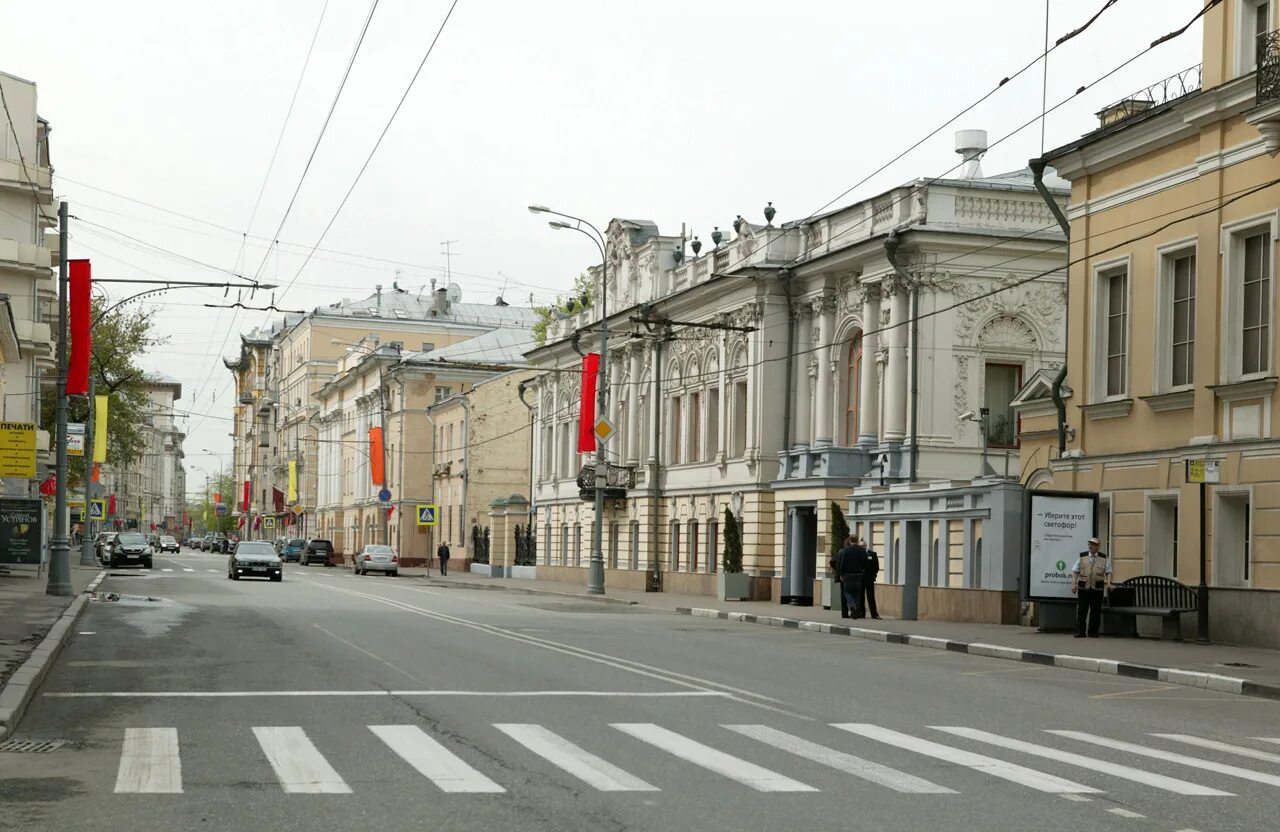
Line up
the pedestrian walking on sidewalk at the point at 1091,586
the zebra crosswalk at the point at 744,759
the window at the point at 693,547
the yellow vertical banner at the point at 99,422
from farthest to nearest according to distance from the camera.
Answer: the yellow vertical banner at the point at 99,422 → the window at the point at 693,547 → the pedestrian walking on sidewalk at the point at 1091,586 → the zebra crosswalk at the point at 744,759

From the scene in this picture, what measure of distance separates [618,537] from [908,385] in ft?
62.4

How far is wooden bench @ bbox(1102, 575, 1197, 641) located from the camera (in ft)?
83.1

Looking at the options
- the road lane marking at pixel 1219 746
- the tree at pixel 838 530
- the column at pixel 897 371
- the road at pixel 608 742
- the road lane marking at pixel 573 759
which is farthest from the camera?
the column at pixel 897 371

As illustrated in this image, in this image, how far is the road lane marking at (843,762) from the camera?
10008 mm

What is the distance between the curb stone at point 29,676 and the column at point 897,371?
20847mm

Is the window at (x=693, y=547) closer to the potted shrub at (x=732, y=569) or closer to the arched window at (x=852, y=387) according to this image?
the potted shrub at (x=732, y=569)

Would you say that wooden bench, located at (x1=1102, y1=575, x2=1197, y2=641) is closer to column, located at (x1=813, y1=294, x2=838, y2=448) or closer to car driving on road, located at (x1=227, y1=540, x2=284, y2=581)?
column, located at (x1=813, y1=294, x2=838, y2=448)

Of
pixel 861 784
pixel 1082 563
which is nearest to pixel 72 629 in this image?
pixel 1082 563

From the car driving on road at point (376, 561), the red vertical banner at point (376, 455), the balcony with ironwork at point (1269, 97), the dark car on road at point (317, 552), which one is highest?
the balcony with ironwork at point (1269, 97)

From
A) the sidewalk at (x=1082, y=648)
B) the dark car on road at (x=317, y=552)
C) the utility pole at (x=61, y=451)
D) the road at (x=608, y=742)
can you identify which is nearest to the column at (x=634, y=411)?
the sidewalk at (x=1082, y=648)

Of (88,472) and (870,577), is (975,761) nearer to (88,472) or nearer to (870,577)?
(870,577)

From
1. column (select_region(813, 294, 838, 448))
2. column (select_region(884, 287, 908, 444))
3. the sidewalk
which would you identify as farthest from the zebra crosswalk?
column (select_region(813, 294, 838, 448))

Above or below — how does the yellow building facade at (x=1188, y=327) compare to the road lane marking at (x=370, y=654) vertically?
above

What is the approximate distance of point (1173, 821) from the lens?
29.2ft
